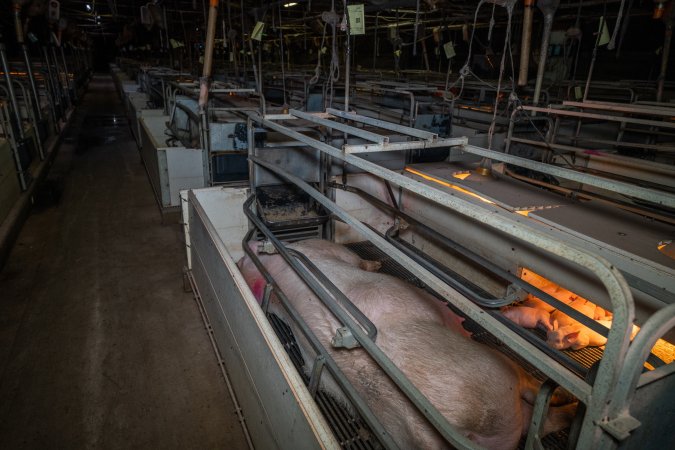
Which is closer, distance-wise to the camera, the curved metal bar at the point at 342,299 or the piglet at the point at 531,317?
the curved metal bar at the point at 342,299

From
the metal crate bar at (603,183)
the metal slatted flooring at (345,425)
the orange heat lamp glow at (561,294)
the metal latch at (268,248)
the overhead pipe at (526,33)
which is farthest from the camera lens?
the metal latch at (268,248)

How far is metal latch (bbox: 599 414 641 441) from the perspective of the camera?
905 mm

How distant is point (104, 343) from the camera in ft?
10.7

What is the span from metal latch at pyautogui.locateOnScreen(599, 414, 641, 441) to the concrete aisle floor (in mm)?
2194

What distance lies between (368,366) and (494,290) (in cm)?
Answer: 157

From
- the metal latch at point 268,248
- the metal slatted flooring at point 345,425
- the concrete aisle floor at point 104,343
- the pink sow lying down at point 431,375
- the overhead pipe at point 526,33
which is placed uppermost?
the overhead pipe at point 526,33

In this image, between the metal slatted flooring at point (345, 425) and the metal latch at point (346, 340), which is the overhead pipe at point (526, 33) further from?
the metal slatted flooring at point (345, 425)

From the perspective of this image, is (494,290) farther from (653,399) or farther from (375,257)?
(653,399)

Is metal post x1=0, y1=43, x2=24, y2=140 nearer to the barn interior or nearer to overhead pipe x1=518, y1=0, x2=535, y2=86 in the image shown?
the barn interior

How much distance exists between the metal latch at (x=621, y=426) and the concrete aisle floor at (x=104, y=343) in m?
2.19

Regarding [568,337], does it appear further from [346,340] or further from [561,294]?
[346,340]

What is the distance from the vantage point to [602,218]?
254 cm

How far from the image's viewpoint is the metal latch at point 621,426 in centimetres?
91

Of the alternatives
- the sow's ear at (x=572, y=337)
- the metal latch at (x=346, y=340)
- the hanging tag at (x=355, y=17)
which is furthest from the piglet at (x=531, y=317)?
the hanging tag at (x=355, y=17)
